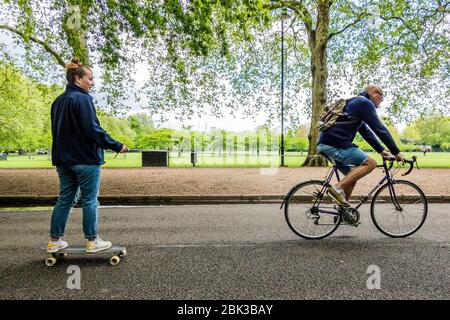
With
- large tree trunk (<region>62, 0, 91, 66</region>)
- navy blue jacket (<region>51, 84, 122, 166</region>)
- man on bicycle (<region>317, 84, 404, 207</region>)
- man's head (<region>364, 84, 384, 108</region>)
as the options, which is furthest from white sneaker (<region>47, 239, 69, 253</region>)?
large tree trunk (<region>62, 0, 91, 66</region>)

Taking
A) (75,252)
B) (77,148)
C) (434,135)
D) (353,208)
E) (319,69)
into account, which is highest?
(319,69)

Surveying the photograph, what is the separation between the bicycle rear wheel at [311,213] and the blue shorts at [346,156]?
0.38 metres

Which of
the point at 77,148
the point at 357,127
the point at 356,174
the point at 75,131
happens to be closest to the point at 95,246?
the point at 77,148

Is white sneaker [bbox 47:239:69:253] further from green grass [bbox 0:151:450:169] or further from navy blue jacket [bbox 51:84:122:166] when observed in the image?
green grass [bbox 0:151:450:169]

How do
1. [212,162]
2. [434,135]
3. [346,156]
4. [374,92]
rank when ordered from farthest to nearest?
[434,135] < [212,162] < [374,92] < [346,156]

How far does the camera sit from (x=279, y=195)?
7.85 m

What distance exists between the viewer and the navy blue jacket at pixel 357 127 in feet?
13.2

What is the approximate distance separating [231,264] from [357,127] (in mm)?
2497

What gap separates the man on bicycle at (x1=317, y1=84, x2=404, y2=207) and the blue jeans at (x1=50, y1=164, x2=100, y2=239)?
116 inches

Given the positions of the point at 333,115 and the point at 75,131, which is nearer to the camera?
the point at 75,131

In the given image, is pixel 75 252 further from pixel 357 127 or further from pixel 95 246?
pixel 357 127

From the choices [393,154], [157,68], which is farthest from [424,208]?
[157,68]

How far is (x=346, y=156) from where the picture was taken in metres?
4.16
